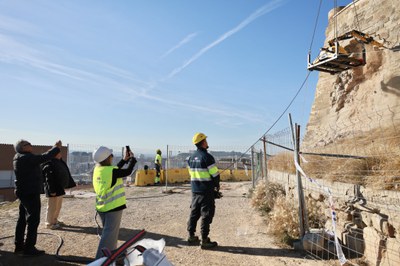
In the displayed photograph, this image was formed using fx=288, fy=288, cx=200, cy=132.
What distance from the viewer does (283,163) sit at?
905cm

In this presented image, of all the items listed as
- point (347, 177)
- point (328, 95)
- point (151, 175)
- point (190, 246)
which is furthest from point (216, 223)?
point (328, 95)

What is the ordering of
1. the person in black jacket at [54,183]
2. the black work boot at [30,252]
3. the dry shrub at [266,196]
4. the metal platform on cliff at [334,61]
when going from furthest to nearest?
the metal platform on cliff at [334,61]
the dry shrub at [266,196]
the person in black jacket at [54,183]
the black work boot at [30,252]

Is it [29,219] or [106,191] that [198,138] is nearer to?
[106,191]

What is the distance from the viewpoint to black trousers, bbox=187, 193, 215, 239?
5189 mm

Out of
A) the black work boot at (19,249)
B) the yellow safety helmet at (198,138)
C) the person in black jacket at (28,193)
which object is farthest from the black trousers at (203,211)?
the black work boot at (19,249)

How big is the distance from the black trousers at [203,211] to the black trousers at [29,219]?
2657 millimetres

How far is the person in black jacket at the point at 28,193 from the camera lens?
15.6 feet

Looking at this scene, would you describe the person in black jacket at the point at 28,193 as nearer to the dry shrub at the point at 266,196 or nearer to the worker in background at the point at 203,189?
the worker in background at the point at 203,189

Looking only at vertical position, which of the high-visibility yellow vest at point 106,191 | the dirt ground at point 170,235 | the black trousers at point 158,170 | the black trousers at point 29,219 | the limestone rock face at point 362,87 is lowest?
the dirt ground at point 170,235

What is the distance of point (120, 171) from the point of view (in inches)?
163

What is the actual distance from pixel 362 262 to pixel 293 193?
307 centimetres

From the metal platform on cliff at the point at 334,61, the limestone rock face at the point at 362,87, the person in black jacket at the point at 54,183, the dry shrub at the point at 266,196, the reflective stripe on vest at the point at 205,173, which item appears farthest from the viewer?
the metal platform on cliff at the point at 334,61

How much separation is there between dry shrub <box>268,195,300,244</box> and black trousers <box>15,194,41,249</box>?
4.32m

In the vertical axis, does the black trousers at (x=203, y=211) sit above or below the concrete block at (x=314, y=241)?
above
